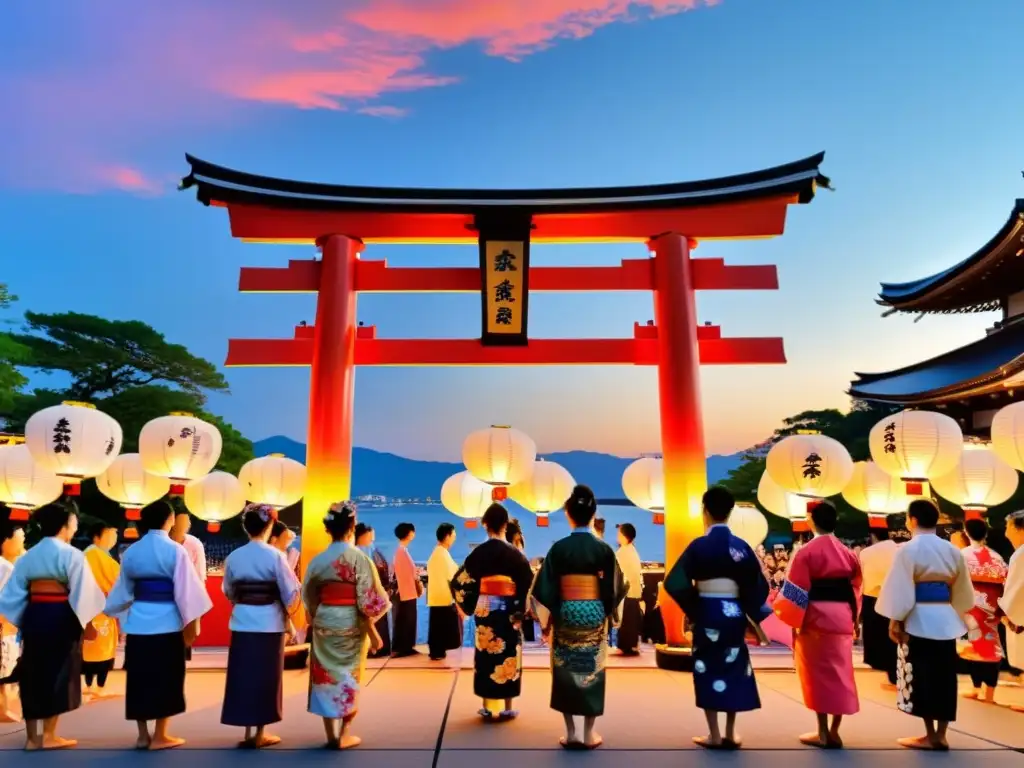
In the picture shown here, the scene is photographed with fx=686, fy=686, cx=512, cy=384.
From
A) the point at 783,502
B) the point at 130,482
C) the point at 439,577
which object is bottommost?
the point at 439,577

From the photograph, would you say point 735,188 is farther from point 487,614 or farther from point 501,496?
point 487,614

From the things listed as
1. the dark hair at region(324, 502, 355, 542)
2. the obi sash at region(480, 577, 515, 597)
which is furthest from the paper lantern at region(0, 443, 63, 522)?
the obi sash at region(480, 577, 515, 597)

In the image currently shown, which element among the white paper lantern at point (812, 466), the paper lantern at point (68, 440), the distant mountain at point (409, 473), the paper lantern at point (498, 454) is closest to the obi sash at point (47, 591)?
the paper lantern at point (68, 440)

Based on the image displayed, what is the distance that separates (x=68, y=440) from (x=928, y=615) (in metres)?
8.15

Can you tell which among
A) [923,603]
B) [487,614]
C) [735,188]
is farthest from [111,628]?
[735,188]

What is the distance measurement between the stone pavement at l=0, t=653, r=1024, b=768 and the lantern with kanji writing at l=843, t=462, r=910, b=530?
2.22 m

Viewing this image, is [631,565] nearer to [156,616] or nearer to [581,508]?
[581,508]

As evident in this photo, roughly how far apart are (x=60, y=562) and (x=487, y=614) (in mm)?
3304

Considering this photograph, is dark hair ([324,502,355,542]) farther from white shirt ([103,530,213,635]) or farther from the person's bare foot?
the person's bare foot

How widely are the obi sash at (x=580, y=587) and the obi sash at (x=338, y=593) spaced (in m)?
1.59

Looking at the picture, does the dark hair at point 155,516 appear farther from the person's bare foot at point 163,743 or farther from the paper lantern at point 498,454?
the paper lantern at point 498,454

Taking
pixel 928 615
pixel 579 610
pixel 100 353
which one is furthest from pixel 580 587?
pixel 100 353

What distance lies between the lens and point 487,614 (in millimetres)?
5758

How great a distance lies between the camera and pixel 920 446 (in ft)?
24.6
